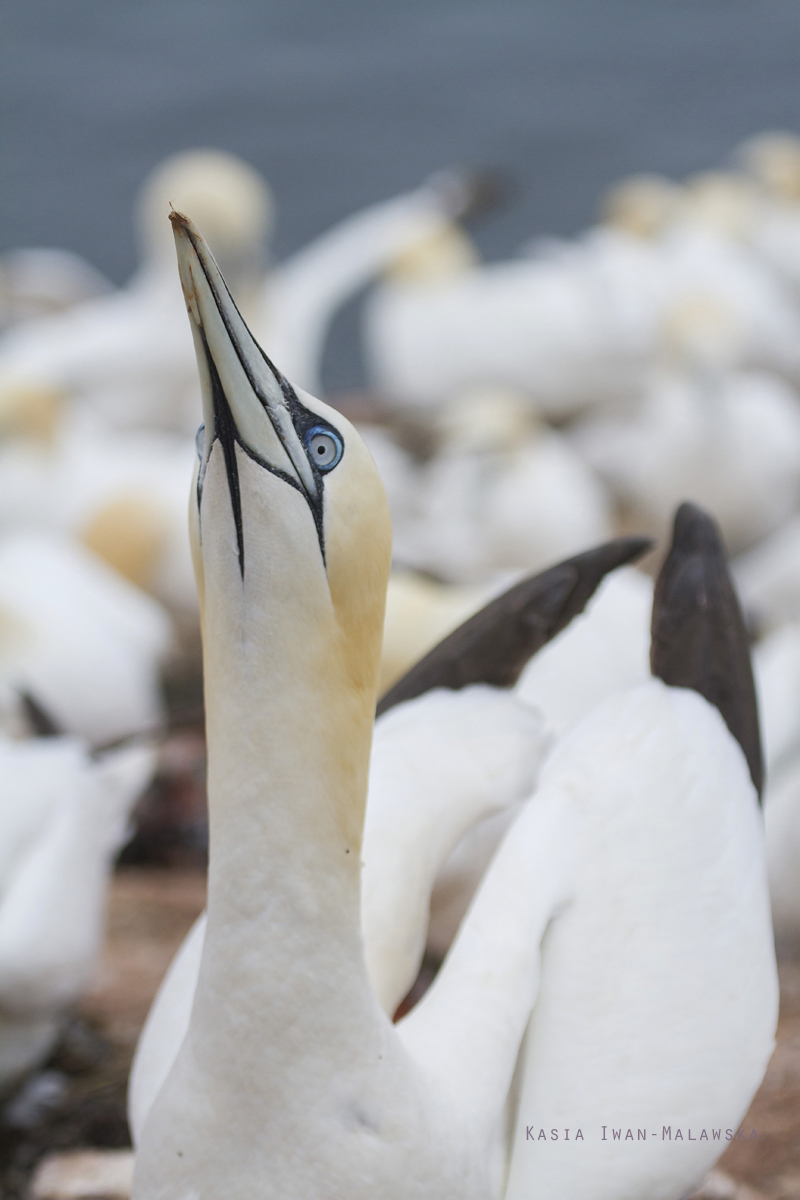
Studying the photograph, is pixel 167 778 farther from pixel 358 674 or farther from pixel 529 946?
pixel 358 674

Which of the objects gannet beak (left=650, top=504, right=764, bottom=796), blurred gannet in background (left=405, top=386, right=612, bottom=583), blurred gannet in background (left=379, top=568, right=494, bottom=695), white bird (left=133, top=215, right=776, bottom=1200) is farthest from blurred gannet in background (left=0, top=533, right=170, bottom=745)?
white bird (left=133, top=215, right=776, bottom=1200)

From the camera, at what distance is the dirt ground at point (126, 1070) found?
302 cm

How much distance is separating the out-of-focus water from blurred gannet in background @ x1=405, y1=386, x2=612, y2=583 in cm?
804

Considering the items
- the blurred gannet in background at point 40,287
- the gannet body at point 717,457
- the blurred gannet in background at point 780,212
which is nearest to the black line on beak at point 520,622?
the gannet body at point 717,457

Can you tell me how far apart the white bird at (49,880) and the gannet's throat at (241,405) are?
170 cm

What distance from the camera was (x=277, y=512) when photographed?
1638mm

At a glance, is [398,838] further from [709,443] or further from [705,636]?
[709,443]

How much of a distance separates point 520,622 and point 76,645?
2.68m

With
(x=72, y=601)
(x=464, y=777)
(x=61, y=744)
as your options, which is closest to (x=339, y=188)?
(x=72, y=601)

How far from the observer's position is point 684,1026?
2.22 metres

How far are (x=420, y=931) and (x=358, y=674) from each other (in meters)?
0.77

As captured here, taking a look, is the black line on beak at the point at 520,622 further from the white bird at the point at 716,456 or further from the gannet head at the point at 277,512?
the white bird at the point at 716,456

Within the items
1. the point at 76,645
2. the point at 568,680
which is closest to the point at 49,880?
the point at 568,680

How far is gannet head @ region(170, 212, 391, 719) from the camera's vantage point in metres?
1.59
